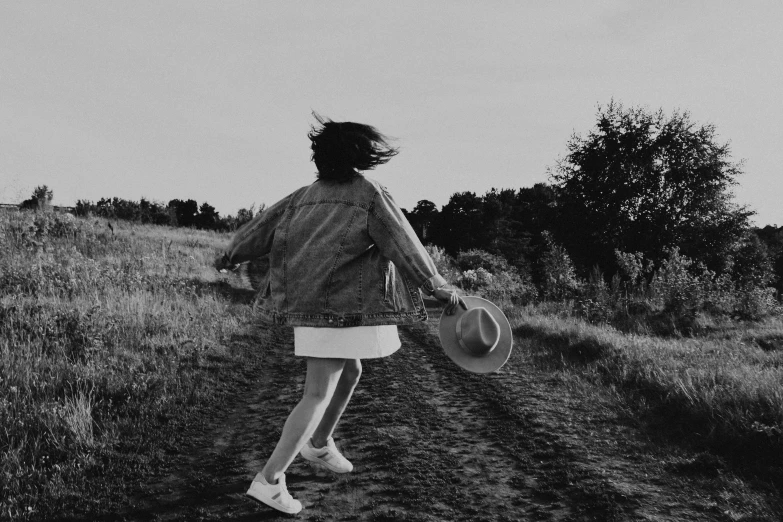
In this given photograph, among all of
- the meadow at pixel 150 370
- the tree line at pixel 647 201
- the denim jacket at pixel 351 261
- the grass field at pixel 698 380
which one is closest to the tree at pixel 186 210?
the tree line at pixel 647 201

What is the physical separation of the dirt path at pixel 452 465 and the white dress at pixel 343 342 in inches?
32.0

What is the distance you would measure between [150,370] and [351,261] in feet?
11.1

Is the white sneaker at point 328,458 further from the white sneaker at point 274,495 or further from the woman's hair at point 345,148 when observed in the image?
the woman's hair at point 345,148

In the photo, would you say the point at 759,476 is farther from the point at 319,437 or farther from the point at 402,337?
the point at 402,337

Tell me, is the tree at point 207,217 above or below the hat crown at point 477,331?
above

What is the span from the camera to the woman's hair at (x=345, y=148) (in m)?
2.60

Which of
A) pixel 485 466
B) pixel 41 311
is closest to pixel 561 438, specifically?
pixel 485 466

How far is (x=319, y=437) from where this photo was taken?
3.08m

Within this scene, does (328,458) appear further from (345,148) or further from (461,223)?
(461,223)

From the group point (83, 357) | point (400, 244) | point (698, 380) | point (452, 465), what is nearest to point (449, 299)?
Result: point (400, 244)

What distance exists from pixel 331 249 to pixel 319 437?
1207mm

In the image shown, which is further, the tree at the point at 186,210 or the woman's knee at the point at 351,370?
the tree at the point at 186,210

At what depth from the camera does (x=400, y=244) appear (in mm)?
2559

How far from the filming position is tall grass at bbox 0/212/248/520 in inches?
123
